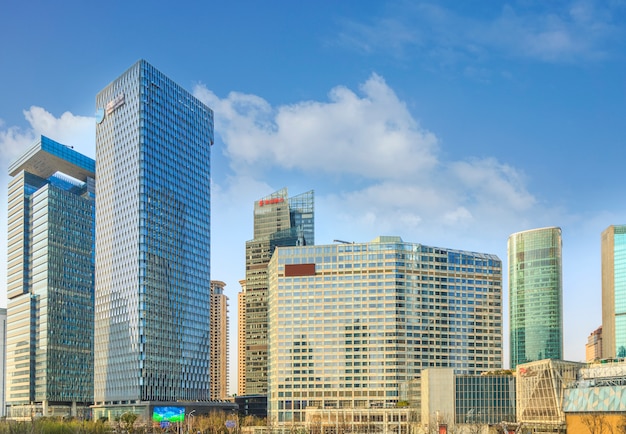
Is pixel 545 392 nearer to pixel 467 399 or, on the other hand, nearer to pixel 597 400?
pixel 597 400

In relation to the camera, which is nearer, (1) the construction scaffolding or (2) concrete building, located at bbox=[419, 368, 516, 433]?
(1) the construction scaffolding

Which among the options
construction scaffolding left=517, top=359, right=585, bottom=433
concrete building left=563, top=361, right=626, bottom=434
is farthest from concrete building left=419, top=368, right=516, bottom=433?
concrete building left=563, top=361, right=626, bottom=434

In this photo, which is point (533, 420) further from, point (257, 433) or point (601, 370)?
point (257, 433)

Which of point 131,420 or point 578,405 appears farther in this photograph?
point 131,420

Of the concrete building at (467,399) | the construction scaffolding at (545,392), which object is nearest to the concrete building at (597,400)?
the construction scaffolding at (545,392)

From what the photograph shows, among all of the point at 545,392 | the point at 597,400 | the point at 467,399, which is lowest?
the point at 467,399

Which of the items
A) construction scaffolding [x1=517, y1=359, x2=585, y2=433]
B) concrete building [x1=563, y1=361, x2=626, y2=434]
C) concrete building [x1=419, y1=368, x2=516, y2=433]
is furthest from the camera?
concrete building [x1=419, y1=368, x2=516, y2=433]

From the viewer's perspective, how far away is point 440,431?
160750 mm

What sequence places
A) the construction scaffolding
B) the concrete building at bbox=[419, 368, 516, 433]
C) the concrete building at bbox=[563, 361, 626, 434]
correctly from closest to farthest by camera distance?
1. the concrete building at bbox=[563, 361, 626, 434]
2. the construction scaffolding
3. the concrete building at bbox=[419, 368, 516, 433]

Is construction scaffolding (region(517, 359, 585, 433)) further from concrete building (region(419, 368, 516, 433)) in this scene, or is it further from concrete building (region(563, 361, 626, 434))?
concrete building (region(419, 368, 516, 433))

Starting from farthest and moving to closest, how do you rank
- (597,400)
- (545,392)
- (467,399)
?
(467,399), (545,392), (597,400)

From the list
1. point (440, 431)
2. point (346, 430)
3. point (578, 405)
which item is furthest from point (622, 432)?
point (346, 430)

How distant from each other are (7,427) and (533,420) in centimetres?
9454

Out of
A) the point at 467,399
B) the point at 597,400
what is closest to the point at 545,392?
the point at 597,400
